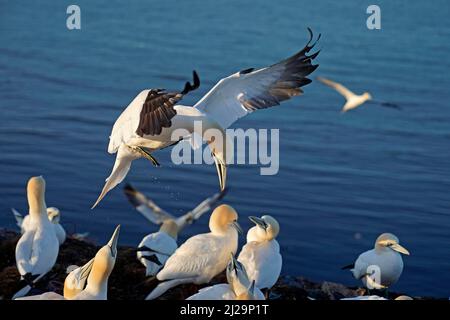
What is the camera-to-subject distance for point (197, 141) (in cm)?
884

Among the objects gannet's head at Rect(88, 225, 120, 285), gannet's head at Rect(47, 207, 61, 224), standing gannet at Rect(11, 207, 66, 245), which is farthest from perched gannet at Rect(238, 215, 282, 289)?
gannet's head at Rect(47, 207, 61, 224)

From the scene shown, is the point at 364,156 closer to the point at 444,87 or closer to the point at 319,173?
the point at 319,173

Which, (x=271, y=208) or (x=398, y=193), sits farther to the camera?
(x=398, y=193)

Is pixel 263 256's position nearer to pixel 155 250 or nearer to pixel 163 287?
pixel 163 287

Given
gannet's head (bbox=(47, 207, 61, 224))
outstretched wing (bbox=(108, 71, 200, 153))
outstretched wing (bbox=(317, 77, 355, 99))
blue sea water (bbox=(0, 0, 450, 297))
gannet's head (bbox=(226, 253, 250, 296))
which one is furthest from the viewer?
outstretched wing (bbox=(317, 77, 355, 99))

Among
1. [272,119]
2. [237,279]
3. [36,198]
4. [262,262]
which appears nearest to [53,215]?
[36,198]

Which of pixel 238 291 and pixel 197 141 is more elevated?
pixel 197 141

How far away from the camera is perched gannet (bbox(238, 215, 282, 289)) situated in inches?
316

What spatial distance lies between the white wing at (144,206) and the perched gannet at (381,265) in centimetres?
152

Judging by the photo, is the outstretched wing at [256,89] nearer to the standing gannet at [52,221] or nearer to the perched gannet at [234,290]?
the standing gannet at [52,221]

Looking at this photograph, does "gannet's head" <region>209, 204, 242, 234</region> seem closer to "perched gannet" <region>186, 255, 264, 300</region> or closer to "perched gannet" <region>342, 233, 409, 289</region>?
"perched gannet" <region>342, 233, 409, 289</region>

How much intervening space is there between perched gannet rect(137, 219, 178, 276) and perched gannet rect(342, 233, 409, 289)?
1.35 meters
